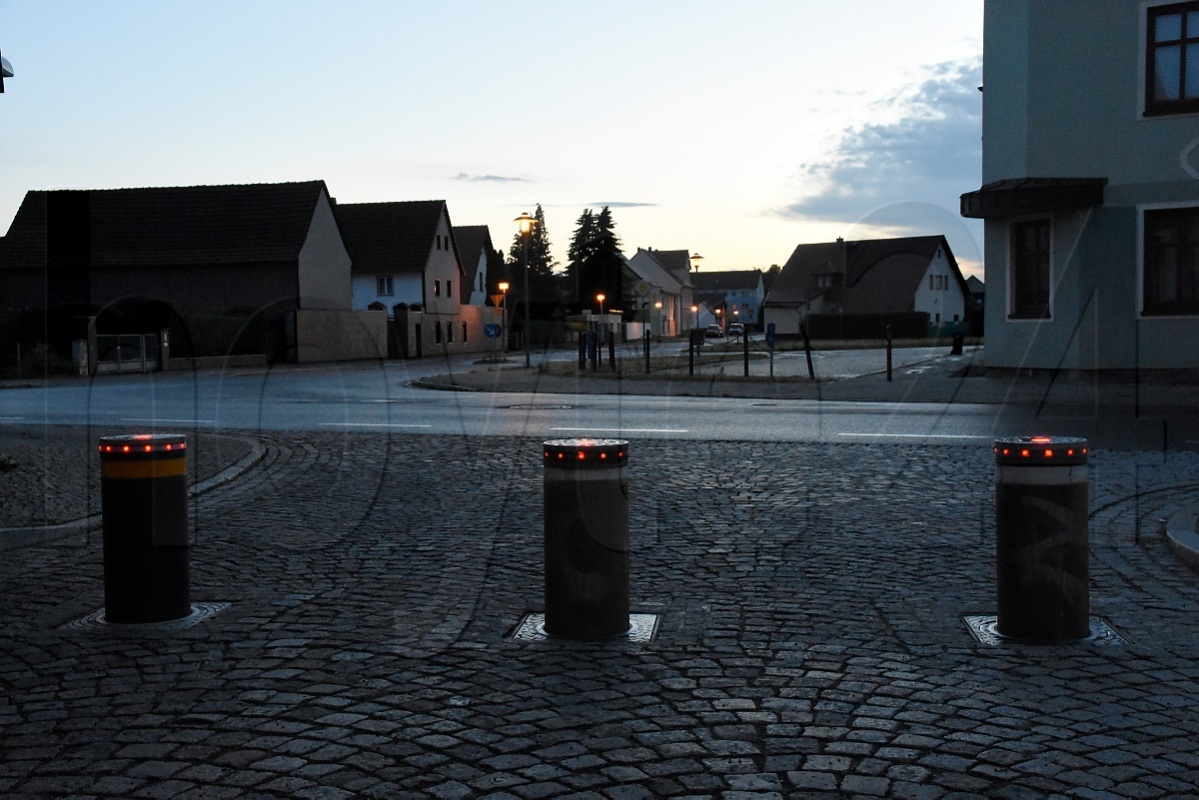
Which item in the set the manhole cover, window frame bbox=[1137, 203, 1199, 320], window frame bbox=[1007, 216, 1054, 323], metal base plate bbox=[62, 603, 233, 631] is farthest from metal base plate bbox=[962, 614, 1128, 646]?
window frame bbox=[1007, 216, 1054, 323]

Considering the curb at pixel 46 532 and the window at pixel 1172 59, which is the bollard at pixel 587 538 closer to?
the curb at pixel 46 532

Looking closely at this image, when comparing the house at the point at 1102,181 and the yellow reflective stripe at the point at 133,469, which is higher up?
the house at the point at 1102,181

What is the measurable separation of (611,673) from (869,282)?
8082 cm

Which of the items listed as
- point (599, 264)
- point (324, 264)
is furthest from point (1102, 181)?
point (599, 264)

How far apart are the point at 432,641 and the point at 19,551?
3761 millimetres

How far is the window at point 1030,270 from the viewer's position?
22.4m

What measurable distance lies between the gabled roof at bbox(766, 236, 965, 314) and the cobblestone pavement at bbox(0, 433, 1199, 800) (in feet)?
229

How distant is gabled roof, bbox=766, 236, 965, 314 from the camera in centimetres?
8200

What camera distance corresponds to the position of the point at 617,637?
5609 mm

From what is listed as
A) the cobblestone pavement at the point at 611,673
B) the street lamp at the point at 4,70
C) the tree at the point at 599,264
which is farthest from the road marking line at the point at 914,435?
the tree at the point at 599,264

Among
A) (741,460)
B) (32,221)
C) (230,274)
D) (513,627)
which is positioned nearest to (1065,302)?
(741,460)

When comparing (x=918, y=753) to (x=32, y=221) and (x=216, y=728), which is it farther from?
(x=32, y=221)

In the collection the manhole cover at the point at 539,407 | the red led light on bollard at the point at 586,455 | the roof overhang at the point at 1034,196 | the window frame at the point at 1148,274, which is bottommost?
the manhole cover at the point at 539,407

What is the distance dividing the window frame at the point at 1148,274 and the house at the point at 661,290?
90143 mm
